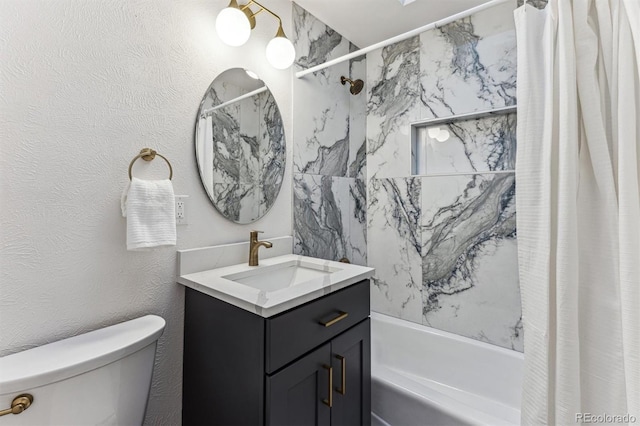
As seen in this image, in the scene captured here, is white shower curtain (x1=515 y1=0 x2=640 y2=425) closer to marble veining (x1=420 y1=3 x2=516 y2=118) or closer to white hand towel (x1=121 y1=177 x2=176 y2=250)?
marble veining (x1=420 y1=3 x2=516 y2=118)

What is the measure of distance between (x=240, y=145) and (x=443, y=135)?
1361 mm

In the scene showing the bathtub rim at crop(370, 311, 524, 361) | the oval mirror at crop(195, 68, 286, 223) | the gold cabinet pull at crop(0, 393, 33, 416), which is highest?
the oval mirror at crop(195, 68, 286, 223)

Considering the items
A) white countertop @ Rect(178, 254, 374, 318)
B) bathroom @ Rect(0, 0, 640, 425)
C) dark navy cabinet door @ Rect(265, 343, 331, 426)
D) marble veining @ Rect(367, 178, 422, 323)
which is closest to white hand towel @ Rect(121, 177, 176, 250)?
bathroom @ Rect(0, 0, 640, 425)

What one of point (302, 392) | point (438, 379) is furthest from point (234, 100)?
point (438, 379)

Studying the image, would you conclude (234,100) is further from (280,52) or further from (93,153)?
(93,153)

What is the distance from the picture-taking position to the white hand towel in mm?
1004

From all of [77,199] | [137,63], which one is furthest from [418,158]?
[77,199]

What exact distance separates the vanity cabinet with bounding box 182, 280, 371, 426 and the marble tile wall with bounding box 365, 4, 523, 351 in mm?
924

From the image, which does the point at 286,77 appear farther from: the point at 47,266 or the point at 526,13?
the point at 47,266

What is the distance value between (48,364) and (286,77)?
1598 mm

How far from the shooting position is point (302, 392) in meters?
0.99

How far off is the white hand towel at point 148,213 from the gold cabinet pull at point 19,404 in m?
0.43

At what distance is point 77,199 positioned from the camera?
1.00 m

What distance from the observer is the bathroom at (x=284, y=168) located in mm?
910
